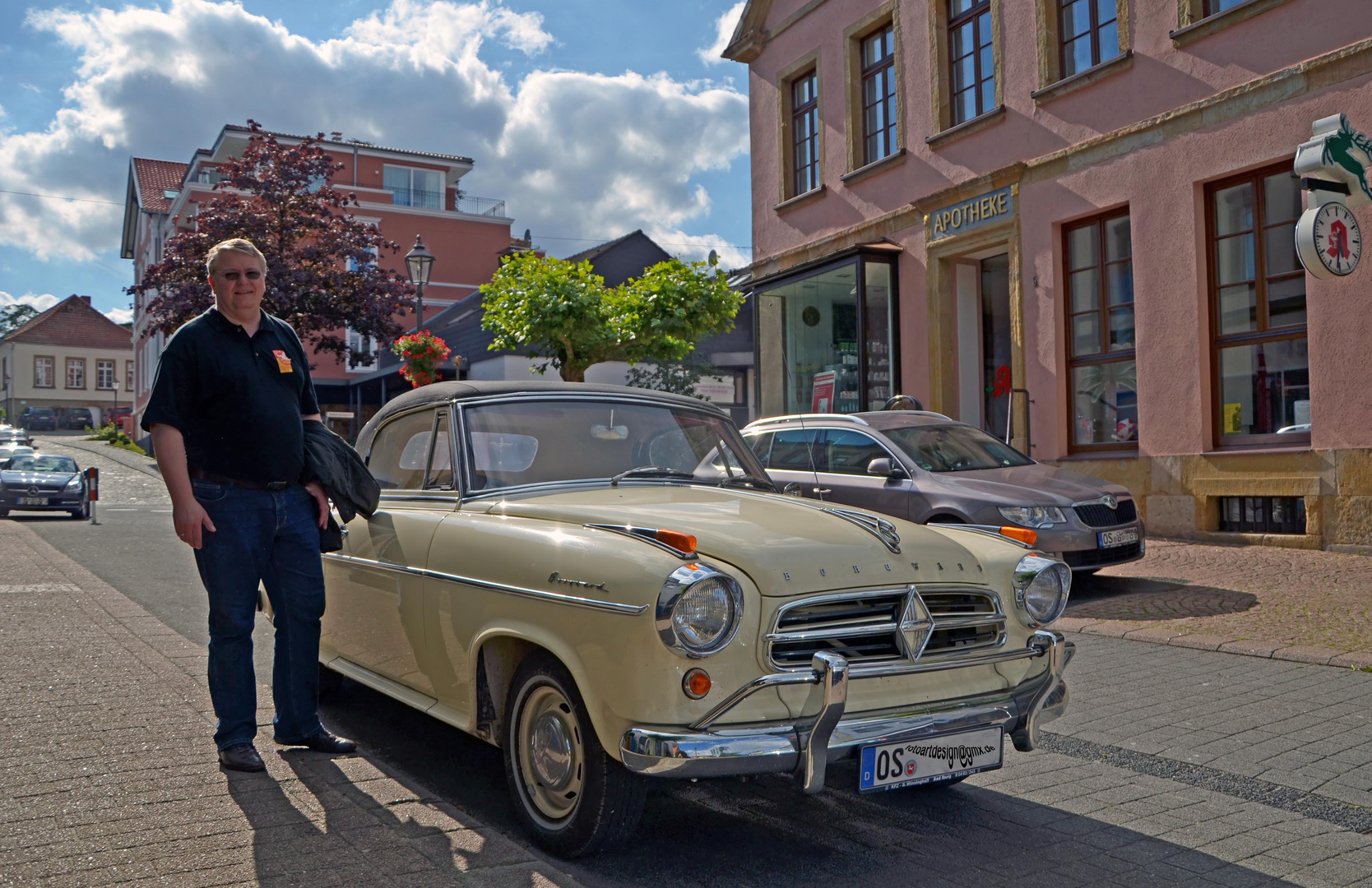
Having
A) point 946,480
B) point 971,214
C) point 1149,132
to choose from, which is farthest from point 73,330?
Answer: point 946,480

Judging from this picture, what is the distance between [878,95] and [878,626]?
15.8 m

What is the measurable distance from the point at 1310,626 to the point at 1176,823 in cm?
429

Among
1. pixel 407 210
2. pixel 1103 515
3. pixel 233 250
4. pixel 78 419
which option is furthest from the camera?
pixel 78 419

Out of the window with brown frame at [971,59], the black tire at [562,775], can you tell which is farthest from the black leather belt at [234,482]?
the window with brown frame at [971,59]

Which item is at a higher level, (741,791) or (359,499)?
(359,499)

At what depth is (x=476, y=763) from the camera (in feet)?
15.1

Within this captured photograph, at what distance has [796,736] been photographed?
10.2 feet

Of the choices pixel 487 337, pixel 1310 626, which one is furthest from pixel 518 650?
pixel 487 337

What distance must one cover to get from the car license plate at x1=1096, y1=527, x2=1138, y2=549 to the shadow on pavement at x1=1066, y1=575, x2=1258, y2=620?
0.42m

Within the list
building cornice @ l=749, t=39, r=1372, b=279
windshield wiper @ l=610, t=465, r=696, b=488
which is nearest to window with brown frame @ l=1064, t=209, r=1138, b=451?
building cornice @ l=749, t=39, r=1372, b=279

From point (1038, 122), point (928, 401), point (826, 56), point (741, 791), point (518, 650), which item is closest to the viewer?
point (518, 650)

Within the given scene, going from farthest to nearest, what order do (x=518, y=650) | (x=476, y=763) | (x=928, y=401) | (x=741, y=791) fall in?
(x=928, y=401)
(x=476, y=763)
(x=741, y=791)
(x=518, y=650)

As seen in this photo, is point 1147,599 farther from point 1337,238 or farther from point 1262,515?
point 1337,238

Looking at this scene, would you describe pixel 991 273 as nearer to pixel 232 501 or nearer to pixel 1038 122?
pixel 1038 122
